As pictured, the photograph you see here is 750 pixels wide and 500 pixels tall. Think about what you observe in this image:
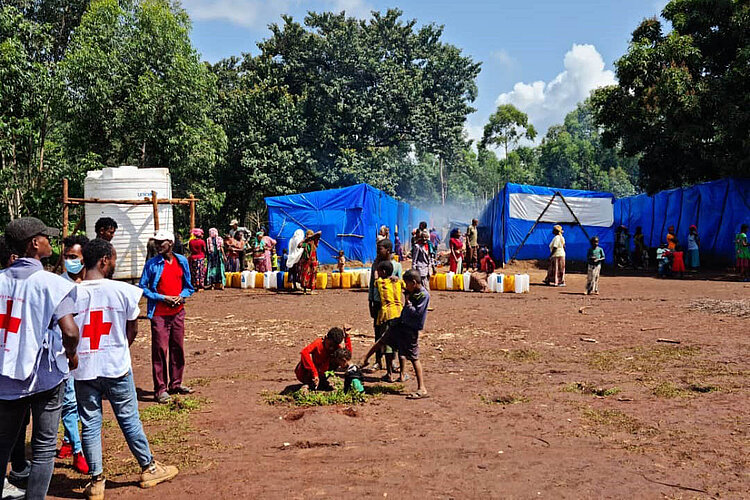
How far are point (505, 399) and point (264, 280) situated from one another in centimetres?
1156

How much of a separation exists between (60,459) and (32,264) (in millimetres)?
2135

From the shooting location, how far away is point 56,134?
2484 cm

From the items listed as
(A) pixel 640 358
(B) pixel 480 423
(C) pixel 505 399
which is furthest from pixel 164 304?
(A) pixel 640 358

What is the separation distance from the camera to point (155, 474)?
4.05m

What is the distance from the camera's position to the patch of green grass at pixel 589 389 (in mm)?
6137

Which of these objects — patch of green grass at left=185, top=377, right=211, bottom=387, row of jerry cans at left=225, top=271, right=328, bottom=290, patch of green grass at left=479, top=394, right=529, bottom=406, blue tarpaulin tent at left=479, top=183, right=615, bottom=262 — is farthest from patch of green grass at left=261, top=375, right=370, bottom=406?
blue tarpaulin tent at left=479, top=183, right=615, bottom=262

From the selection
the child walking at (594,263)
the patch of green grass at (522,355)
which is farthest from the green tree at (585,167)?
the patch of green grass at (522,355)

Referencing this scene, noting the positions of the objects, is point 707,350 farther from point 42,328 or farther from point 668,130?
point 668,130

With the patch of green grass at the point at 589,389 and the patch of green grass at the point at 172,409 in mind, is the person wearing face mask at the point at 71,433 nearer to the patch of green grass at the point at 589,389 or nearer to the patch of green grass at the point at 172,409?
the patch of green grass at the point at 172,409

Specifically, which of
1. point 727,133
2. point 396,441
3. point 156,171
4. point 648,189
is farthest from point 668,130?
point 396,441

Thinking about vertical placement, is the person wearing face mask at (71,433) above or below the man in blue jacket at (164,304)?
below

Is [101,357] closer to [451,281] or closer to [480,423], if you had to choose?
[480,423]

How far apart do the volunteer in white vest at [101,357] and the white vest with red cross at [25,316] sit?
0.59 m

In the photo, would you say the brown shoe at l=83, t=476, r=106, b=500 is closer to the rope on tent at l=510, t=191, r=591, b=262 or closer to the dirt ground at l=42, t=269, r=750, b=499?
the dirt ground at l=42, t=269, r=750, b=499
